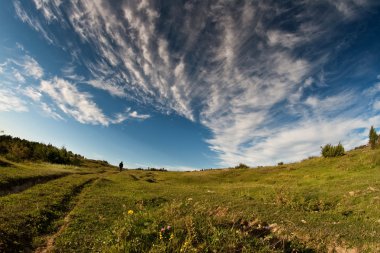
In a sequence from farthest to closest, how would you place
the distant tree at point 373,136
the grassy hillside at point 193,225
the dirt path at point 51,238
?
the distant tree at point 373,136 → the dirt path at point 51,238 → the grassy hillside at point 193,225

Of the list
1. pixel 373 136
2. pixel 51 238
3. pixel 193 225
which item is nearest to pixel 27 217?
pixel 51 238

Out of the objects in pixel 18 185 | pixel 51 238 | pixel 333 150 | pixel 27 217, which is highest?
pixel 333 150

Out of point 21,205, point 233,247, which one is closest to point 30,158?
A: point 21,205

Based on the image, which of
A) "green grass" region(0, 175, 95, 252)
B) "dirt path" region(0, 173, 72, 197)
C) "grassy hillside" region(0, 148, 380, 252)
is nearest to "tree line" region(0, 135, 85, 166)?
"dirt path" region(0, 173, 72, 197)

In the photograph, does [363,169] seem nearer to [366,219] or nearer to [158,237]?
[366,219]

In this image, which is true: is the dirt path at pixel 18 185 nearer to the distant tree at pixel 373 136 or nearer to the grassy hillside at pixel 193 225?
the grassy hillside at pixel 193 225

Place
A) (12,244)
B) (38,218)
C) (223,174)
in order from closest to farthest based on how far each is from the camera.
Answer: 1. (12,244)
2. (38,218)
3. (223,174)

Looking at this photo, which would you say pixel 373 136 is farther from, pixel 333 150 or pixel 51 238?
pixel 51 238

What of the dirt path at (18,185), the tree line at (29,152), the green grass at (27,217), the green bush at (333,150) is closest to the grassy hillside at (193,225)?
the green grass at (27,217)

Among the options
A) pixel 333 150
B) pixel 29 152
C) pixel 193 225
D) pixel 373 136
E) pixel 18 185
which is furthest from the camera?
pixel 29 152

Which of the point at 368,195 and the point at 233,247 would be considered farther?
the point at 368,195

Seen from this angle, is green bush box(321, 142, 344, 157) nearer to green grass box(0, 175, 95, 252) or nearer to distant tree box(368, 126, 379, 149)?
distant tree box(368, 126, 379, 149)

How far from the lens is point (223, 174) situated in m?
56.9

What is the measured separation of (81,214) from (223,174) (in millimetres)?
43679
